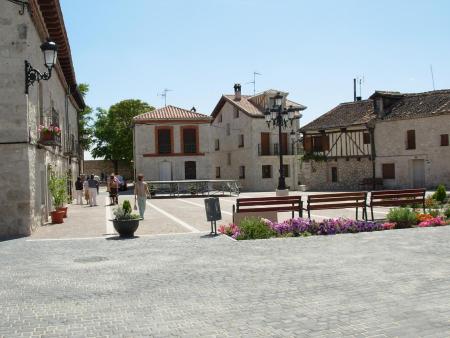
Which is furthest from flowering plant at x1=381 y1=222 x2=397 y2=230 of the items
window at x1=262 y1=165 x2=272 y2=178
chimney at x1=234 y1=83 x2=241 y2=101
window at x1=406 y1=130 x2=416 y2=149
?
chimney at x1=234 y1=83 x2=241 y2=101

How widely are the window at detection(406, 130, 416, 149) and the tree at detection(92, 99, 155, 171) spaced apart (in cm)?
2950

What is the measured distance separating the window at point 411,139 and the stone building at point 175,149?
14.7 metres

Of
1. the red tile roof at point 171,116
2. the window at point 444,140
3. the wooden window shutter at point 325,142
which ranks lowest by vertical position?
the window at point 444,140

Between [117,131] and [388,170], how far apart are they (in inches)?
1156

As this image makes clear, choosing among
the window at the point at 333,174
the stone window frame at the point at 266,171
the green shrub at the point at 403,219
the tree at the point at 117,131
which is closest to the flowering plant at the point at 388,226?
the green shrub at the point at 403,219

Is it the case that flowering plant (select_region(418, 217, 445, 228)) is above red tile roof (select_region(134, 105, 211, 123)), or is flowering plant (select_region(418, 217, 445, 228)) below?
below

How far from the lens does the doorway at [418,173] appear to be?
111ft

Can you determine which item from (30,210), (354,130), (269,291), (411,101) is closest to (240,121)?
(354,130)

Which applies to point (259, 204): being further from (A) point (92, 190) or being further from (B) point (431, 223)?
(A) point (92, 190)

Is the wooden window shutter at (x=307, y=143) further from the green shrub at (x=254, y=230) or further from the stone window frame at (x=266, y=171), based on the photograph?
the green shrub at (x=254, y=230)

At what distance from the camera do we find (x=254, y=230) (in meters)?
11.5

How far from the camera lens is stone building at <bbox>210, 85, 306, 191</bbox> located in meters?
39.9

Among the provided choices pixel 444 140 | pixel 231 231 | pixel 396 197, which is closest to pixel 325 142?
pixel 444 140

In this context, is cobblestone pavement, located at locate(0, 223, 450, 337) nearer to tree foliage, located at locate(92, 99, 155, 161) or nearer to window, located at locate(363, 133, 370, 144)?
window, located at locate(363, 133, 370, 144)
